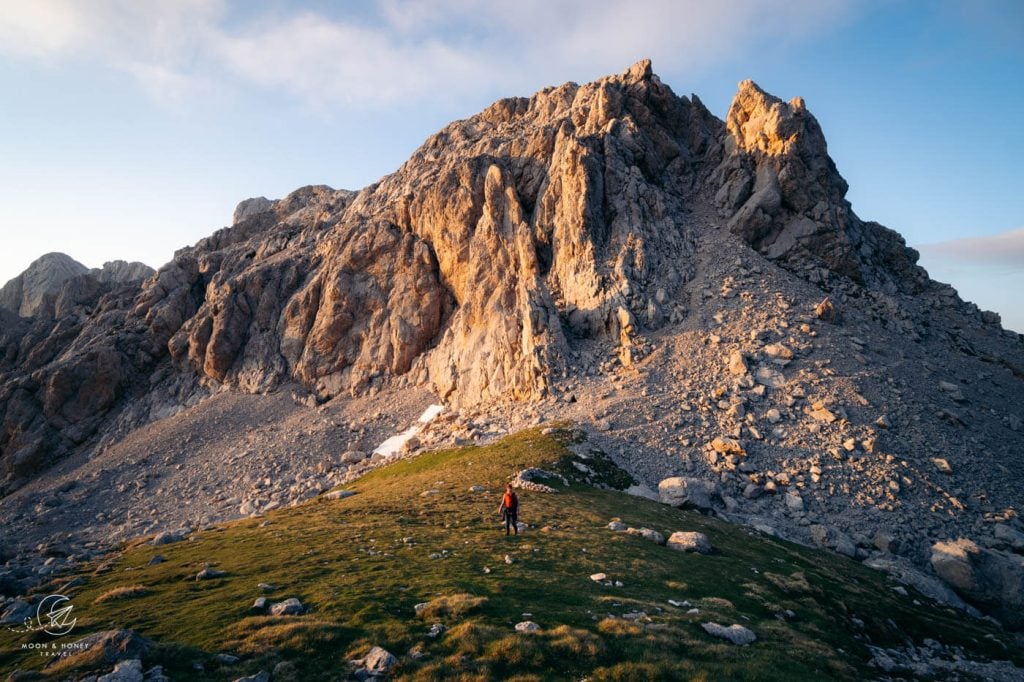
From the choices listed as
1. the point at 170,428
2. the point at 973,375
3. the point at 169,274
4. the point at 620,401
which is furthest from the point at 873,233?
the point at 169,274

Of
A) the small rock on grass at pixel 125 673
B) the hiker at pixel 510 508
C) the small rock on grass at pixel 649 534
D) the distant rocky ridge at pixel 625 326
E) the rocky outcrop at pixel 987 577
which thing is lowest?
the rocky outcrop at pixel 987 577

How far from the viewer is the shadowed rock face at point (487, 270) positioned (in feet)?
222

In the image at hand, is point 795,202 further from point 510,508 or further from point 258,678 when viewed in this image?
point 258,678

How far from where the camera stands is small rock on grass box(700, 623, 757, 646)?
688 inches

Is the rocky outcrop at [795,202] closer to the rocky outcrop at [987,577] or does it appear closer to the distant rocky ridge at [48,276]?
the rocky outcrop at [987,577]

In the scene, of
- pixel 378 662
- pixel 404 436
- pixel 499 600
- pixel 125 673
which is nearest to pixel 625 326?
pixel 404 436

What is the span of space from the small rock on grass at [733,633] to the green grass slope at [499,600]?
0.49 metres

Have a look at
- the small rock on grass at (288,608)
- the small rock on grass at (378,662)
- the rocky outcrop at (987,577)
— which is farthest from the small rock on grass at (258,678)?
the rocky outcrop at (987,577)

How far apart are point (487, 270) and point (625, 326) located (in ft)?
80.0

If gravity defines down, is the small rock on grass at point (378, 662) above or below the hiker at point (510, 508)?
below

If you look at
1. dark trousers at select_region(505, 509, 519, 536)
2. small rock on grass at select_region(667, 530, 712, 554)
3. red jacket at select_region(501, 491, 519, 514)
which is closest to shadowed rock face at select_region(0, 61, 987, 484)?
small rock on grass at select_region(667, 530, 712, 554)

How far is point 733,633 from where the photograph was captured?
1769 centimetres

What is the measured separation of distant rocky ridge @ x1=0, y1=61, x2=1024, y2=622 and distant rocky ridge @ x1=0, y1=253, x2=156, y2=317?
4713 centimetres

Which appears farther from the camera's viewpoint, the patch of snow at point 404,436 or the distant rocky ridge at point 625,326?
the patch of snow at point 404,436
